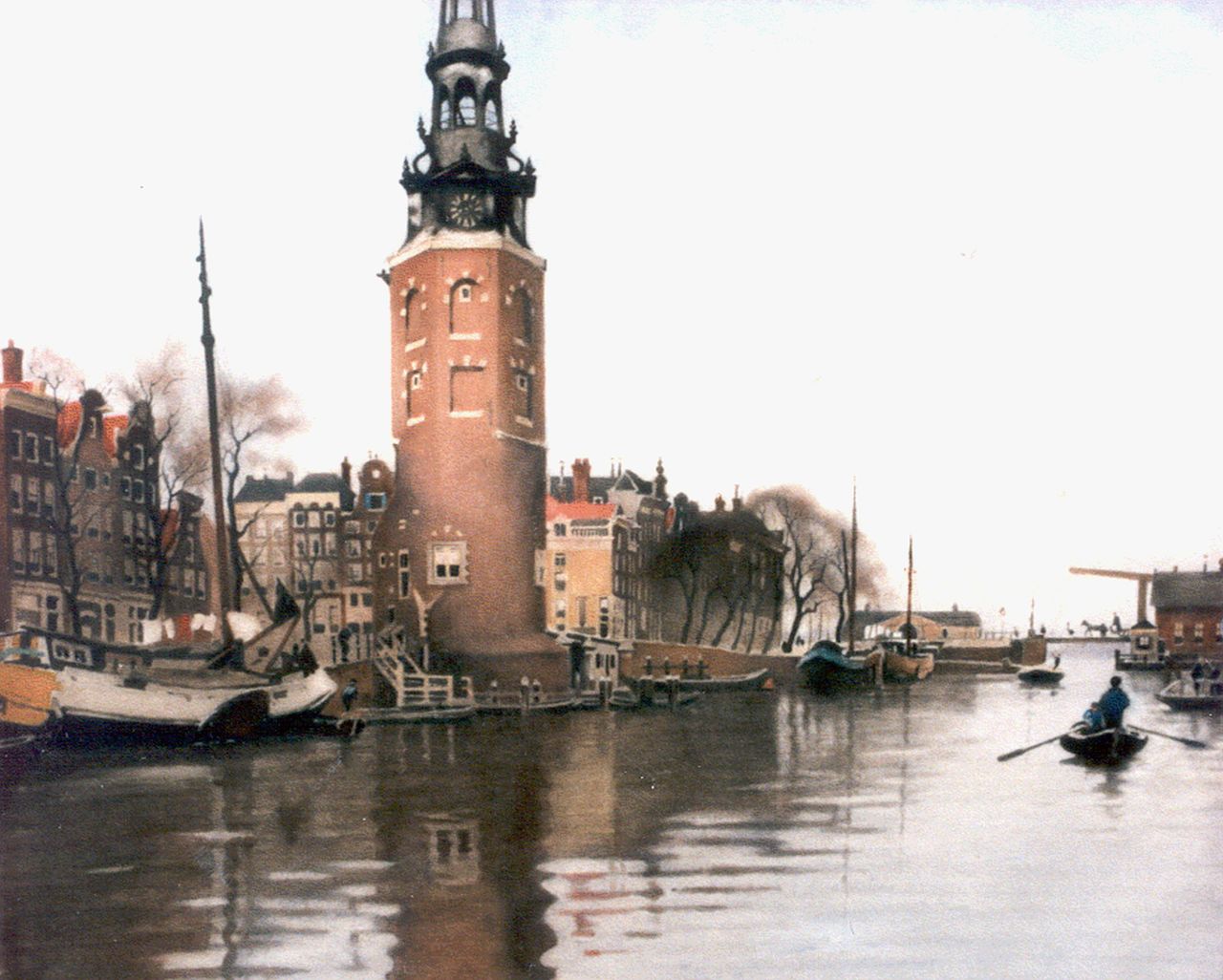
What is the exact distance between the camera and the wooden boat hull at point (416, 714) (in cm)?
1728

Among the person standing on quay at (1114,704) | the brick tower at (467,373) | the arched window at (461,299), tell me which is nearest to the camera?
the brick tower at (467,373)

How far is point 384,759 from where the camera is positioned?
50.9 ft

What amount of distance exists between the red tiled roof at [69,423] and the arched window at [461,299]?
525 centimetres

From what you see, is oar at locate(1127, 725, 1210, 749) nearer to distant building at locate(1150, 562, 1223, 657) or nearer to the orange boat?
distant building at locate(1150, 562, 1223, 657)

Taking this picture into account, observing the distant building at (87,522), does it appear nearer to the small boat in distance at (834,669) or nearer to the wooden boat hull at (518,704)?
the wooden boat hull at (518,704)

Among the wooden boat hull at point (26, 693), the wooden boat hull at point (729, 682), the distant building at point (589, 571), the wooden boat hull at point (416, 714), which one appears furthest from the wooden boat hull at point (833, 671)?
the wooden boat hull at point (26, 693)

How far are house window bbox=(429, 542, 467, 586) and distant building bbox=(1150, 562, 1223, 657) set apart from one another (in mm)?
6916

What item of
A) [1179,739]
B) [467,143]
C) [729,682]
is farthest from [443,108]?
[729,682]

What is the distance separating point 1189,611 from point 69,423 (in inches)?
312

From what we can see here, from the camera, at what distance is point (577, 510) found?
14.5 metres

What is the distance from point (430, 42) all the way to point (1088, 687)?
7.39 metres

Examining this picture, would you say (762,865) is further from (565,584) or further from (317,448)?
(565,584)

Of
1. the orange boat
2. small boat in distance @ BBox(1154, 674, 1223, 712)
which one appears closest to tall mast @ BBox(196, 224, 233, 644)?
the orange boat

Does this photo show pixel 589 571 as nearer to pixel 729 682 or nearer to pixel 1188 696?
pixel 729 682
